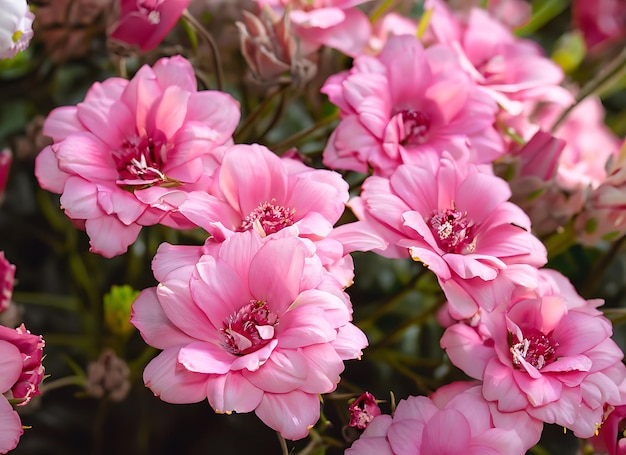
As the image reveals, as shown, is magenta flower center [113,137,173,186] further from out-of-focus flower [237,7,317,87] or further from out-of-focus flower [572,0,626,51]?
out-of-focus flower [572,0,626,51]

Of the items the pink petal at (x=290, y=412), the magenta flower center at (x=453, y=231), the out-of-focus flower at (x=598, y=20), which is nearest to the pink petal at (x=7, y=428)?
the pink petal at (x=290, y=412)

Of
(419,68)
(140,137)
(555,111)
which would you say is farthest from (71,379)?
(555,111)

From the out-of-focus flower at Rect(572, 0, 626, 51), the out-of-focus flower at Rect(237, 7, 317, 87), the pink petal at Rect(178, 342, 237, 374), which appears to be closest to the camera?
the pink petal at Rect(178, 342, 237, 374)

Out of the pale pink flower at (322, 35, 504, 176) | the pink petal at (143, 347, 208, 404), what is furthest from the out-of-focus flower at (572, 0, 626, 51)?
the pink petal at (143, 347, 208, 404)

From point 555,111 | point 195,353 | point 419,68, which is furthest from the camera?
point 555,111

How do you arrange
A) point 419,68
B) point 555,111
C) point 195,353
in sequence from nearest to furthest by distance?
point 195,353 < point 419,68 < point 555,111

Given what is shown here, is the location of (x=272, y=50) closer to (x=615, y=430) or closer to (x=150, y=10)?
(x=150, y=10)

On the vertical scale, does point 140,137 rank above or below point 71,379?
above

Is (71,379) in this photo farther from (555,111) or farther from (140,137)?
(555,111)
